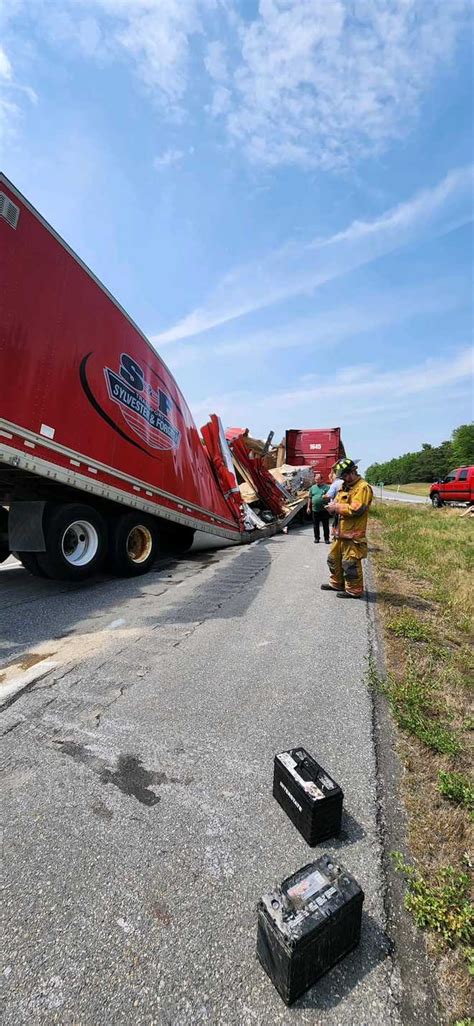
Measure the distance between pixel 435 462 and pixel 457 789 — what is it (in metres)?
113

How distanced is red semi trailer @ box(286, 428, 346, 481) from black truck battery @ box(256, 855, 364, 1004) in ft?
47.0

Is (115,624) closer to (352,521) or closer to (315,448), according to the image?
(352,521)

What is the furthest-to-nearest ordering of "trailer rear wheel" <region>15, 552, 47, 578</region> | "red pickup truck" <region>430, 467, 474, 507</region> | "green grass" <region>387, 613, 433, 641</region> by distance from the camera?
1. "red pickup truck" <region>430, 467, 474, 507</region>
2. "trailer rear wheel" <region>15, 552, 47, 578</region>
3. "green grass" <region>387, 613, 433, 641</region>

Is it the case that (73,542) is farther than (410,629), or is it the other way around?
(73,542)

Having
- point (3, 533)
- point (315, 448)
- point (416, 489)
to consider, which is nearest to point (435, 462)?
point (416, 489)

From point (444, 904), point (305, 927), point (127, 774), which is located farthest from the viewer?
point (127, 774)

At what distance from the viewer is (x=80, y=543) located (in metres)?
5.72

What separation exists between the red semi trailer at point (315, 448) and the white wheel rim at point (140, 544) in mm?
9522

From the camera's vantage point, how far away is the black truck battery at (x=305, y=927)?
48.3 inches

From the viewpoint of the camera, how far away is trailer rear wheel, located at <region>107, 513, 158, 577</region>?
6.07 metres

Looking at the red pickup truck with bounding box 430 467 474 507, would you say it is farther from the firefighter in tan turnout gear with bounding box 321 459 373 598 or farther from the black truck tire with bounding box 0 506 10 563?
the black truck tire with bounding box 0 506 10 563

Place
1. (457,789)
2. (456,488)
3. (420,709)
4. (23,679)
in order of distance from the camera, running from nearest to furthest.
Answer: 1. (457,789)
2. (420,709)
3. (23,679)
4. (456,488)

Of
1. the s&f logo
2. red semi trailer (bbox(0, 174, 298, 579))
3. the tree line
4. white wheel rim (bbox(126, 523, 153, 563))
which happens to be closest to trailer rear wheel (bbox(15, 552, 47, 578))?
red semi trailer (bbox(0, 174, 298, 579))

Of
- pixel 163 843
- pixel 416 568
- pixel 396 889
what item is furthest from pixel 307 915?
pixel 416 568
